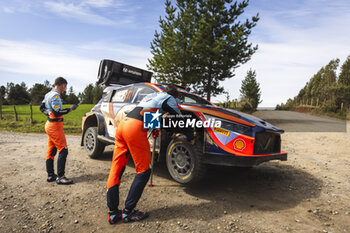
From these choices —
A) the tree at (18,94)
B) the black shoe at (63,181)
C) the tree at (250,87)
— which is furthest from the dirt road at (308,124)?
the tree at (18,94)

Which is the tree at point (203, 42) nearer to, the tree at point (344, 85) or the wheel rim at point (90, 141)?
the wheel rim at point (90, 141)

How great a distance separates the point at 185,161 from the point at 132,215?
48.6 inches

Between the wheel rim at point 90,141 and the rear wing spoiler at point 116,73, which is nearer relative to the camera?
the wheel rim at point 90,141

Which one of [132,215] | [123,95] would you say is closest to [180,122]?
[132,215]

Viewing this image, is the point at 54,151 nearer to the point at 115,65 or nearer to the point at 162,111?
the point at 162,111

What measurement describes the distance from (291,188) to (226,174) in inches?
50.5

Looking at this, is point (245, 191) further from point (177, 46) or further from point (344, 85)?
point (344, 85)

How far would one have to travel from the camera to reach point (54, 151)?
4.36 metres

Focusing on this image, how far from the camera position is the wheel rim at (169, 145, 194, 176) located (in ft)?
12.1

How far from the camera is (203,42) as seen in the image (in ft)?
52.1

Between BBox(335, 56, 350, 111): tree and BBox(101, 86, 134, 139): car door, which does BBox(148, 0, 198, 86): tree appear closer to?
BBox(101, 86, 134, 139): car door

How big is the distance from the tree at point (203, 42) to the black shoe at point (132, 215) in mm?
14259

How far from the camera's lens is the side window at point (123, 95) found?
5.14 metres

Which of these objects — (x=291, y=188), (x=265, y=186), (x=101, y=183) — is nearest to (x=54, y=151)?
(x=101, y=183)
